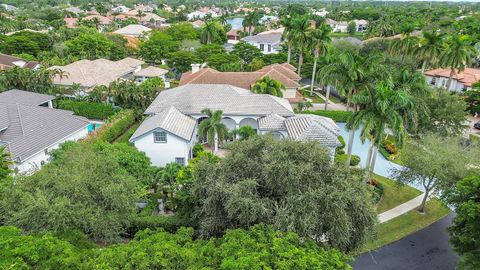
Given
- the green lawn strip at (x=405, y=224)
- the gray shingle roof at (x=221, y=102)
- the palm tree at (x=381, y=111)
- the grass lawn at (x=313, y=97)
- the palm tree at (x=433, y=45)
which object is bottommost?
the grass lawn at (x=313, y=97)

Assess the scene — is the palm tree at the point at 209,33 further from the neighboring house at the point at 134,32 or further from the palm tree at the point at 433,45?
the palm tree at the point at 433,45

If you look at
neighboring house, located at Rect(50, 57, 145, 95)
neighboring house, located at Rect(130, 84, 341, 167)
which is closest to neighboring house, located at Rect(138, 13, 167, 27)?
neighboring house, located at Rect(50, 57, 145, 95)

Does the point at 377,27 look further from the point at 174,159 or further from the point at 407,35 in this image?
the point at 174,159

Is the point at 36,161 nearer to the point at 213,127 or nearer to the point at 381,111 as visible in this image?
the point at 213,127

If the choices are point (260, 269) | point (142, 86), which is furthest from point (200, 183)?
point (142, 86)

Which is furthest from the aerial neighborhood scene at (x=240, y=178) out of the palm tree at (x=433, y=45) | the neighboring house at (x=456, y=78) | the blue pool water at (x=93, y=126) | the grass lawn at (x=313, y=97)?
the neighboring house at (x=456, y=78)
